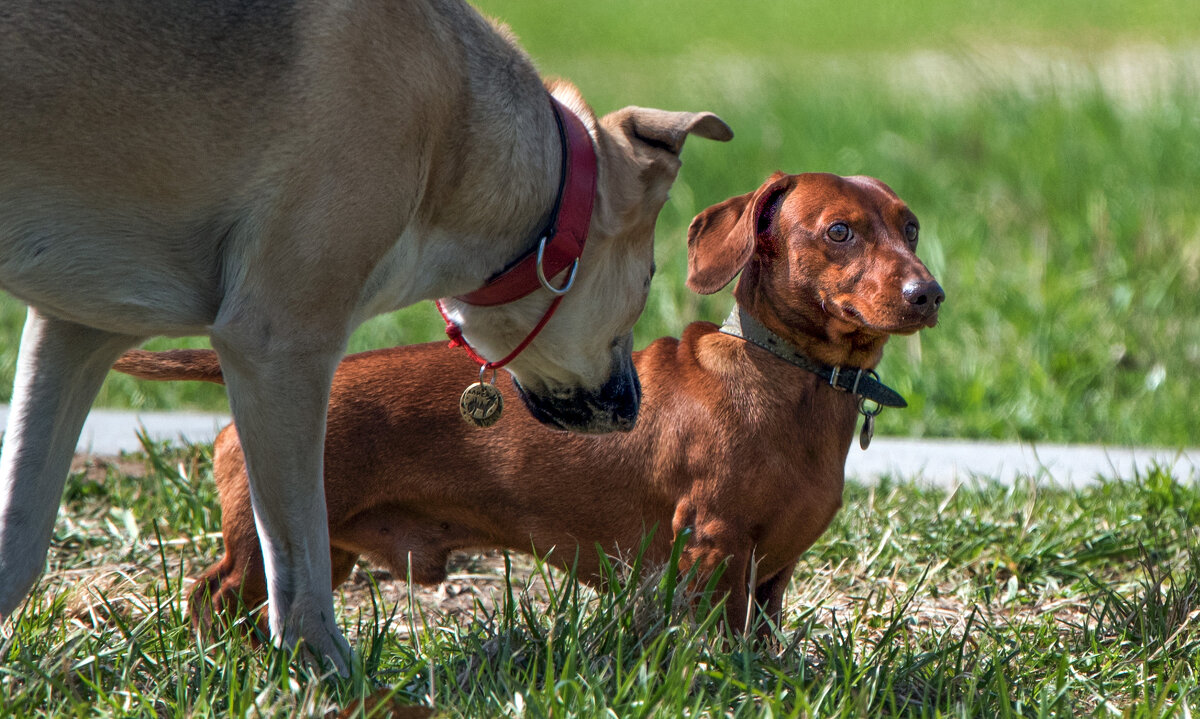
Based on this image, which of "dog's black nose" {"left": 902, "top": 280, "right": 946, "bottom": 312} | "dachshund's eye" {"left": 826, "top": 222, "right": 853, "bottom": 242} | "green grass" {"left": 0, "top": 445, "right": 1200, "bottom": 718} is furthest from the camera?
"dachshund's eye" {"left": 826, "top": 222, "right": 853, "bottom": 242}

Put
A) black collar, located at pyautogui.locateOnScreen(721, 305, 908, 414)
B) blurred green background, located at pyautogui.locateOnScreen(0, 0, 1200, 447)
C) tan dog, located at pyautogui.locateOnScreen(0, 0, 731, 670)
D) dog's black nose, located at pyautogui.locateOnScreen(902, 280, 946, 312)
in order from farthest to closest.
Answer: blurred green background, located at pyautogui.locateOnScreen(0, 0, 1200, 447)
black collar, located at pyautogui.locateOnScreen(721, 305, 908, 414)
dog's black nose, located at pyautogui.locateOnScreen(902, 280, 946, 312)
tan dog, located at pyautogui.locateOnScreen(0, 0, 731, 670)

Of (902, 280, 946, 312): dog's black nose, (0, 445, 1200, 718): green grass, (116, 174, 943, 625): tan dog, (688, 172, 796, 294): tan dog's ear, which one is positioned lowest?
(0, 445, 1200, 718): green grass

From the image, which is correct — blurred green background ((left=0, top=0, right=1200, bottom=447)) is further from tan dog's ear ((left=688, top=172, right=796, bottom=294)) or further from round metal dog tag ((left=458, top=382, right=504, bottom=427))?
round metal dog tag ((left=458, top=382, right=504, bottom=427))

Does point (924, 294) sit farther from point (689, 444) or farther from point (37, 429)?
point (37, 429)

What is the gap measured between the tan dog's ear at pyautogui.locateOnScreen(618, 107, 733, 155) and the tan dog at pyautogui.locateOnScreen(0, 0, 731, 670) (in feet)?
1.46

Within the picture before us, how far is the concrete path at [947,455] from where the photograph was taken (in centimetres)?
452

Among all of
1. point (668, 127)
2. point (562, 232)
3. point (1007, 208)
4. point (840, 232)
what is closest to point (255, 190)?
point (562, 232)

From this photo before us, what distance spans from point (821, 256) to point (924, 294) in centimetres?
31

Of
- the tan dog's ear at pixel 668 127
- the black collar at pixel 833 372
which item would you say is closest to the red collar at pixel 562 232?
the tan dog's ear at pixel 668 127

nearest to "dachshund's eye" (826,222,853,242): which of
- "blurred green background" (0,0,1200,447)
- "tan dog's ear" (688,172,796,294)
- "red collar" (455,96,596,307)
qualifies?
"tan dog's ear" (688,172,796,294)

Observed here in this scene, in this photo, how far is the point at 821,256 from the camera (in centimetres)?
298

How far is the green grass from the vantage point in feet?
7.92

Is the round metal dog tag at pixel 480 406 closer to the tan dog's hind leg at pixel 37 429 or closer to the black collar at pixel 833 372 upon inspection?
the black collar at pixel 833 372

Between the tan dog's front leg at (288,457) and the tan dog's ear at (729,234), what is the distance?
992mm
